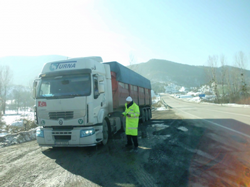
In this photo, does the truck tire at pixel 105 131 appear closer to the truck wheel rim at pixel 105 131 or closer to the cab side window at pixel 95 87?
the truck wheel rim at pixel 105 131

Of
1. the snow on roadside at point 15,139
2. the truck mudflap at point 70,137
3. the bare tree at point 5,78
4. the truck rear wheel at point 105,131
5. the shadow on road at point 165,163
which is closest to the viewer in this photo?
the shadow on road at point 165,163

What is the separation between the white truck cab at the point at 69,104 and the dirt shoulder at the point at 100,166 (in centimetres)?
56

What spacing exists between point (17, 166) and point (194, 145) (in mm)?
5663

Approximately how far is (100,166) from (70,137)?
167 centimetres

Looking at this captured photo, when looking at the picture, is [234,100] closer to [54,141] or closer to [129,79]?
[129,79]

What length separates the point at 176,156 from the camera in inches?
215

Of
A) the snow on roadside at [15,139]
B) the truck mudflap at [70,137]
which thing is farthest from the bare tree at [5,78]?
the truck mudflap at [70,137]

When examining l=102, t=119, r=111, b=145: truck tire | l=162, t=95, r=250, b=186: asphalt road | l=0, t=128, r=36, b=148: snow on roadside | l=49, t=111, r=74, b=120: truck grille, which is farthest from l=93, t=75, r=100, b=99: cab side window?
l=0, t=128, r=36, b=148: snow on roadside

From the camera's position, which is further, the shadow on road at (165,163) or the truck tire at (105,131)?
the truck tire at (105,131)

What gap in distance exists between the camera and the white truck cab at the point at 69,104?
5.95 meters

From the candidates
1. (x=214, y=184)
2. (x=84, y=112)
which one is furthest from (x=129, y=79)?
(x=214, y=184)

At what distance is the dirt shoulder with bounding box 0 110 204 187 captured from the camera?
13.0 ft

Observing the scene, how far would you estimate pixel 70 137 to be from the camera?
6.02 meters

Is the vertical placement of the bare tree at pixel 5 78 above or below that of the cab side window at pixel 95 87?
above
